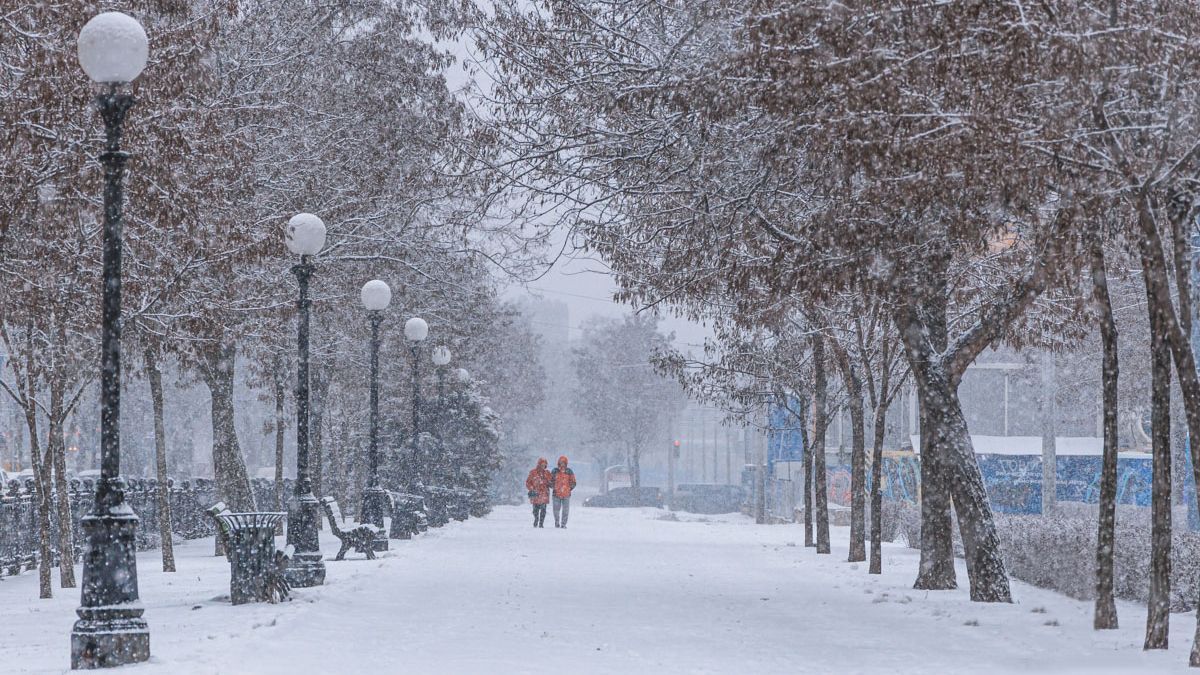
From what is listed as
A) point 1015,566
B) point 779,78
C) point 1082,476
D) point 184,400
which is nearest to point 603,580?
point 1015,566

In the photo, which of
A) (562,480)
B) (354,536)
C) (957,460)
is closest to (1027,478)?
(562,480)

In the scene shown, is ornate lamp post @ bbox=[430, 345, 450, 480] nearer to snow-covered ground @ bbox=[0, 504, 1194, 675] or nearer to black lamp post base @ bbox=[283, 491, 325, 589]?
snow-covered ground @ bbox=[0, 504, 1194, 675]

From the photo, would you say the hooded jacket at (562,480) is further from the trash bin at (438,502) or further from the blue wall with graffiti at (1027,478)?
the blue wall with graffiti at (1027,478)

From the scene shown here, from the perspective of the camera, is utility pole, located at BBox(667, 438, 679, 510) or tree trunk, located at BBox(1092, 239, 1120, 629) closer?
tree trunk, located at BBox(1092, 239, 1120, 629)

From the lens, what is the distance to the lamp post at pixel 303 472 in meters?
15.9

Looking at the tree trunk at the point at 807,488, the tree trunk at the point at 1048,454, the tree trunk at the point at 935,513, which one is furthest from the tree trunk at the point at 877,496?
the tree trunk at the point at 1048,454

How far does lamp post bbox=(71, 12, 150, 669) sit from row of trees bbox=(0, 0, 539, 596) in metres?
1.51

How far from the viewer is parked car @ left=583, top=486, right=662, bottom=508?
74.6 meters

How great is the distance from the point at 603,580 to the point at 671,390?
70101mm

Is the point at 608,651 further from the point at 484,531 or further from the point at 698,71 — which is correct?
the point at 484,531

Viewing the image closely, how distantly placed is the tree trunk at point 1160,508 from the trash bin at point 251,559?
27.1 ft

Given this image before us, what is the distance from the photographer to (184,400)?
82.4 metres

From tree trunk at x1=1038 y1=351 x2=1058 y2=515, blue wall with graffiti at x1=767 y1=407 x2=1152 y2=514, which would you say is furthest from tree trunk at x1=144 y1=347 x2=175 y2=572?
tree trunk at x1=1038 y1=351 x2=1058 y2=515

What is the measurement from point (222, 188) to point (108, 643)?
716 cm
